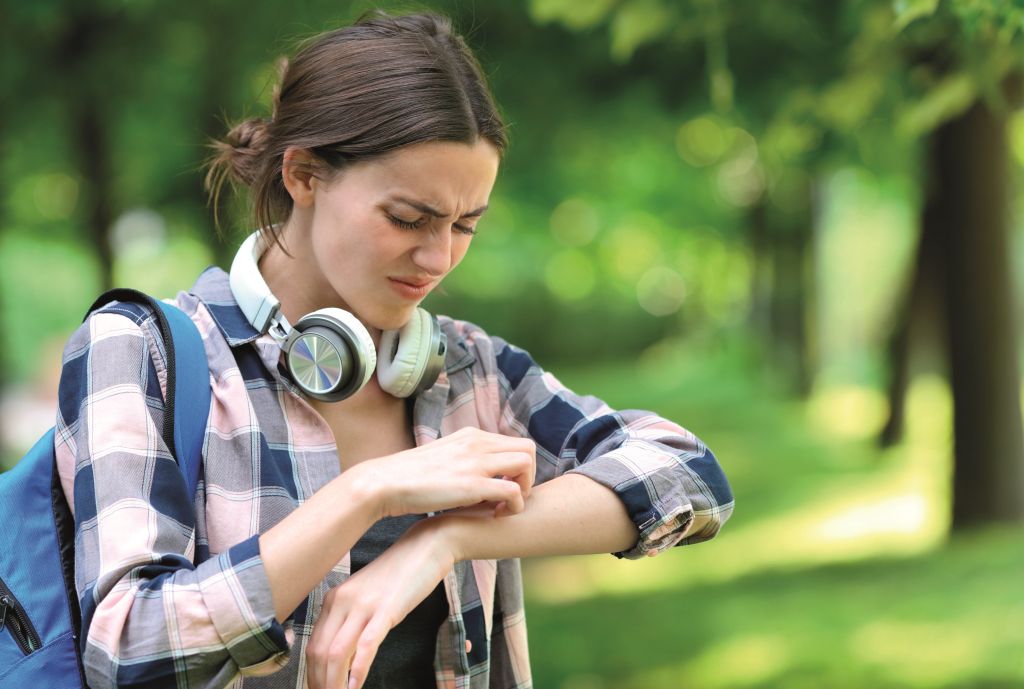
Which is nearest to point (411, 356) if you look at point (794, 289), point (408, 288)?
point (408, 288)

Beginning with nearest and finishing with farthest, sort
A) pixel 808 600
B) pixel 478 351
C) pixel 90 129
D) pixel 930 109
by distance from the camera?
pixel 478 351 → pixel 930 109 → pixel 808 600 → pixel 90 129

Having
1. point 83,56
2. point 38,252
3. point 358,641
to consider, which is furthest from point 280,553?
point 38,252

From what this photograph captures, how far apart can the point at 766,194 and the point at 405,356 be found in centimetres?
1556

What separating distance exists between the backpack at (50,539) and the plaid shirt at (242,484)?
25mm

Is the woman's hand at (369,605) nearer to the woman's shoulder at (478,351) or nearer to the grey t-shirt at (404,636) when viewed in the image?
the grey t-shirt at (404,636)

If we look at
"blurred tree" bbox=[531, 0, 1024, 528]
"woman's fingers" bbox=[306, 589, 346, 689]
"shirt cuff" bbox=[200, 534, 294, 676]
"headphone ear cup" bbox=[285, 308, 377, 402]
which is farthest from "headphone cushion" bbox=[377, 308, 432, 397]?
"blurred tree" bbox=[531, 0, 1024, 528]

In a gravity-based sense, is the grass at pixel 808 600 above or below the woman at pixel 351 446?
below

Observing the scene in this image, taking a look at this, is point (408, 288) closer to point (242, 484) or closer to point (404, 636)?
point (242, 484)

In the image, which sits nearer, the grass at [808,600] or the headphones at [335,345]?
the headphones at [335,345]

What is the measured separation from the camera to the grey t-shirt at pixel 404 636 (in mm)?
2006

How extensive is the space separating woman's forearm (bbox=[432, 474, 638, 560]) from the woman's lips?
0.39 metres

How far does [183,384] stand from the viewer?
6.01 feet

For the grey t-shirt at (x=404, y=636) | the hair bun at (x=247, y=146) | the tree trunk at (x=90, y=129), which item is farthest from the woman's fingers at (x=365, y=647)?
the tree trunk at (x=90, y=129)

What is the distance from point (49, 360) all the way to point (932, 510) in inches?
715
